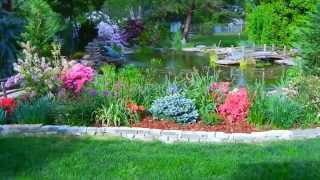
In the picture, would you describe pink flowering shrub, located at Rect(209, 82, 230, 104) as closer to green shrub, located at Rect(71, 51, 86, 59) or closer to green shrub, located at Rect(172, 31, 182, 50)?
green shrub, located at Rect(71, 51, 86, 59)

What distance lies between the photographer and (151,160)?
19.6ft

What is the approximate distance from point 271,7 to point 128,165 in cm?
2054

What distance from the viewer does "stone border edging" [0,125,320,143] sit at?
735cm

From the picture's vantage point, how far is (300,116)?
8.22 m

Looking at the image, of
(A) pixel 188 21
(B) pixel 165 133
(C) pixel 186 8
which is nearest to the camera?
(B) pixel 165 133

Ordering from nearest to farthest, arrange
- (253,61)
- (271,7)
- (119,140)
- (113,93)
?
1. (119,140)
2. (113,93)
3. (253,61)
4. (271,7)

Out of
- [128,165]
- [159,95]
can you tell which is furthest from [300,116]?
[128,165]

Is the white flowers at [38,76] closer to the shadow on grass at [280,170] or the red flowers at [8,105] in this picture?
the red flowers at [8,105]

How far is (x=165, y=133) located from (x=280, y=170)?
219 centimetres

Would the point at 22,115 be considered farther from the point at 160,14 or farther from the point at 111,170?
the point at 160,14

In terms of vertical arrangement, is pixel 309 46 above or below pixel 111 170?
above

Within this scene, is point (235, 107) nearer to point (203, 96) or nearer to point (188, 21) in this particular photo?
point (203, 96)

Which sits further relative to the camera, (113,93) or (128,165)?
(113,93)

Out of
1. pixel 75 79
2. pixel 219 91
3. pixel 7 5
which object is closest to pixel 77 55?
pixel 7 5
